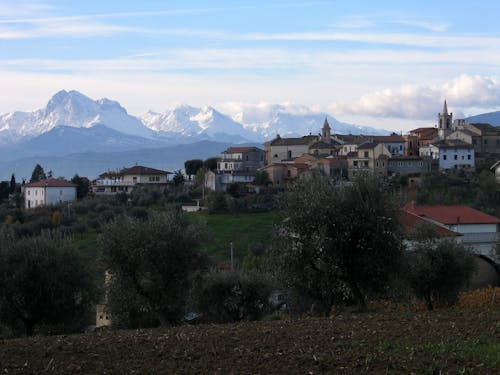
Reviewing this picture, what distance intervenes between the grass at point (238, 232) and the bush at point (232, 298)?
1065 inches

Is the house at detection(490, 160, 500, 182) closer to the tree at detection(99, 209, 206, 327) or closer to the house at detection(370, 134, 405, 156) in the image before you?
the house at detection(370, 134, 405, 156)

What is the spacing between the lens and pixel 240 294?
3481 cm

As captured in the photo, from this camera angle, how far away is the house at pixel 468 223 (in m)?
59.6

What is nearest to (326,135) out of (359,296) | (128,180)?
(128,180)

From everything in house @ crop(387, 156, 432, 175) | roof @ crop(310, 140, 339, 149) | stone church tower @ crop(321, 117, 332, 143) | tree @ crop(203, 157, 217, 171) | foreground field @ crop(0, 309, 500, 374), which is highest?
stone church tower @ crop(321, 117, 332, 143)

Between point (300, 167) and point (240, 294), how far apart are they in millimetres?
→ 75721

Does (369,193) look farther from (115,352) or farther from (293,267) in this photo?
(115,352)

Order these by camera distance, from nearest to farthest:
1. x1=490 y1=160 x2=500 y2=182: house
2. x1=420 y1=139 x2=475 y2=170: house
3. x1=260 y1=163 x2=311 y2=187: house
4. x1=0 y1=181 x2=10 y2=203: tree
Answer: x1=490 y1=160 x2=500 y2=182: house < x1=420 y1=139 x2=475 y2=170: house < x1=260 y1=163 x2=311 y2=187: house < x1=0 y1=181 x2=10 y2=203: tree

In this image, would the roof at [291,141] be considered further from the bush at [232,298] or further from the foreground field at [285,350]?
the foreground field at [285,350]

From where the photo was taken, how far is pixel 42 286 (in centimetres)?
3039

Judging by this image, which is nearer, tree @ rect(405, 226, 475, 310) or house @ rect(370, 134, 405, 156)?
tree @ rect(405, 226, 475, 310)

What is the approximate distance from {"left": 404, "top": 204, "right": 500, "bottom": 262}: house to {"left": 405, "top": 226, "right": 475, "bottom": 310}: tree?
22.9 metres

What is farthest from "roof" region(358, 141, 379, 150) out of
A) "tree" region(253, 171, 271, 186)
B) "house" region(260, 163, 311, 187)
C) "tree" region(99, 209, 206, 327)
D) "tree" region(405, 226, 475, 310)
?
"tree" region(99, 209, 206, 327)

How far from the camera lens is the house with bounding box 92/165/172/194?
117 meters
